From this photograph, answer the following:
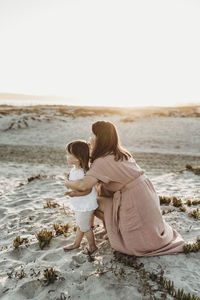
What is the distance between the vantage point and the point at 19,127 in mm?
25609

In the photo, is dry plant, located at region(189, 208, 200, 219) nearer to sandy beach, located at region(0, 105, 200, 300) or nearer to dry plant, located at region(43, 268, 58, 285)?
sandy beach, located at region(0, 105, 200, 300)

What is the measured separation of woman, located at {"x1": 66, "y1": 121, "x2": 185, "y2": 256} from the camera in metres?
3.51

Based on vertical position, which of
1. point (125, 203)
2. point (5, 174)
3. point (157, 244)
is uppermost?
point (125, 203)

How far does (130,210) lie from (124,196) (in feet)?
0.69

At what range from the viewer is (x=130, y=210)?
3562 millimetres

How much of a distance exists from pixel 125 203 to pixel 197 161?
1262 cm

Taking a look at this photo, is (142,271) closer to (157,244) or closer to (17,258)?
(157,244)

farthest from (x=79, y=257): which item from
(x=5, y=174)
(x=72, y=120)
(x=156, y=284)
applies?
(x=72, y=120)

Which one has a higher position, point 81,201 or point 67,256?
point 81,201

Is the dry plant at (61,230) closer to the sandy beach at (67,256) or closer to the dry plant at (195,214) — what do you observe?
the sandy beach at (67,256)

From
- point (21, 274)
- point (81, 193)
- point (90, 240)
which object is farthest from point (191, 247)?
point (21, 274)

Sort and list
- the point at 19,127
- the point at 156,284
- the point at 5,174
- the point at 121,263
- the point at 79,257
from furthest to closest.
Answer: the point at 19,127
the point at 5,174
the point at 79,257
the point at 121,263
the point at 156,284

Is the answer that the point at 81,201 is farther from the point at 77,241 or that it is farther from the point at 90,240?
the point at 77,241

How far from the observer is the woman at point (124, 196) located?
3.51 m
